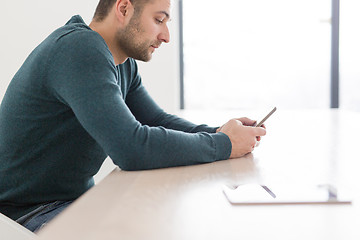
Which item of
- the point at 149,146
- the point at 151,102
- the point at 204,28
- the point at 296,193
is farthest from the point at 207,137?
the point at 204,28

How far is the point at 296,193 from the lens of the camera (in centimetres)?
75

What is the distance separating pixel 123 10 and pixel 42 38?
1.47 meters

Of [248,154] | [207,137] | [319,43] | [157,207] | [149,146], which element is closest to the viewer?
[157,207]

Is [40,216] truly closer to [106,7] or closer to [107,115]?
[107,115]

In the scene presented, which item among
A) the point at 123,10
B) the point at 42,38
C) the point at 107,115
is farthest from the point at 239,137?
the point at 42,38

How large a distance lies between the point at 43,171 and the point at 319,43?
2.83 meters

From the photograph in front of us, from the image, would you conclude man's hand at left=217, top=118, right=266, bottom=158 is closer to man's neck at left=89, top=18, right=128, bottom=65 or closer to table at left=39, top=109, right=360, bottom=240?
table at left=39, top=109, right=360, bottom=240

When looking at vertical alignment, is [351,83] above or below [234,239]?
below

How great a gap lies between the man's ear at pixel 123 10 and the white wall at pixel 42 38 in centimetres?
131

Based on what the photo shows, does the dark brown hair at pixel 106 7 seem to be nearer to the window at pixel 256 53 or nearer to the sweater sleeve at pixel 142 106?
the sweater sleeve at pixel 142 106

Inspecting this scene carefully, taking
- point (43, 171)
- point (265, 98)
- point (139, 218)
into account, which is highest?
point (139, 218)

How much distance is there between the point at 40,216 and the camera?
1104mm

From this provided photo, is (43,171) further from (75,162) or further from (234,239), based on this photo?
(234,239)

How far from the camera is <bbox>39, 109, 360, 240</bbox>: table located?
1.83 ft
